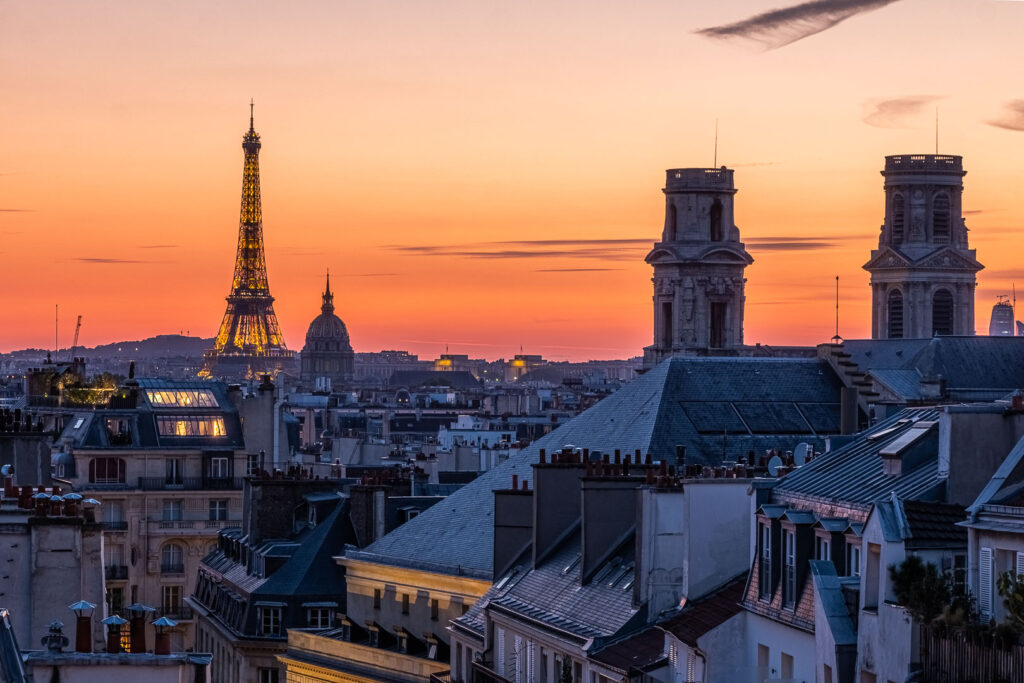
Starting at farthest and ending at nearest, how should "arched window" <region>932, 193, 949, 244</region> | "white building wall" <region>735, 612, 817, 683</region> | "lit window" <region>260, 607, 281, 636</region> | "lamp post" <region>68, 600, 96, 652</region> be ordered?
"arched window" <region>932, 193, 949, 244</region>
"lit window" <region>260, 607, 281, 636</region>
"white building wall" <region>735, 612, 817, 683</region>
"lamp post" <region>68, 600, 96, 652</region>

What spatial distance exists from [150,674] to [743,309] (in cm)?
10431

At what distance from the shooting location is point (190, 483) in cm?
6250

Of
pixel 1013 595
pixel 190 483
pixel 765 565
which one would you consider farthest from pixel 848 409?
pixel 1013 595

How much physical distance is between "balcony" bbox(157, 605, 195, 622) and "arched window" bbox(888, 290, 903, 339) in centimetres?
7407

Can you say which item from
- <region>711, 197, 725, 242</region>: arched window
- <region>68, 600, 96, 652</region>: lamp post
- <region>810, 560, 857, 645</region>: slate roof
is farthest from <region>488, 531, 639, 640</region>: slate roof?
<region>711, 197, 725, 242</region>: arched window

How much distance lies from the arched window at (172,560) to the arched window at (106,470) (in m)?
2.08

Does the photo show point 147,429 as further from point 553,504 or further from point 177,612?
point 553,504

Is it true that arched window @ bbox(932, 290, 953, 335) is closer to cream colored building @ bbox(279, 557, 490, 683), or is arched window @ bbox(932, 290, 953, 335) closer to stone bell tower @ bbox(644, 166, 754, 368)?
stone bell tower @ bbox(644, 166, 754, 368)

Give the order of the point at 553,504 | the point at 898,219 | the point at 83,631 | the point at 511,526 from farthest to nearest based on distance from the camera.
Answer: the point at 898,219 → the point at 511,526 → the point at 553,504 → the point at 83,631

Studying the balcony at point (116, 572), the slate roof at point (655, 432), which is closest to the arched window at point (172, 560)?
the balcony at point (116, 572)

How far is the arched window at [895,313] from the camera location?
13038cm

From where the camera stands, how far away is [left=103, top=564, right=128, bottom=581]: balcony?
59.3 m

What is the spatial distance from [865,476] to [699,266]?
9778 cm

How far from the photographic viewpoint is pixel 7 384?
145625 millimetres
